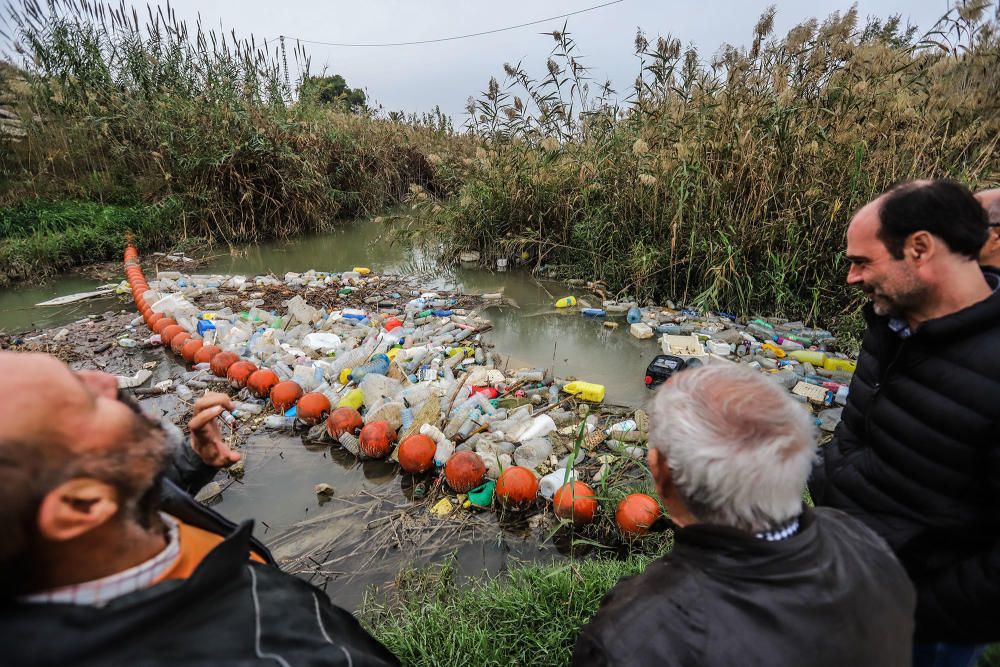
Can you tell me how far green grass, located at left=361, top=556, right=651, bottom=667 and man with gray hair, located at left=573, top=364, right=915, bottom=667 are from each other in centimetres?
113

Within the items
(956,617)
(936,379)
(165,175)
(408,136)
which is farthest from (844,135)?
(408,136)

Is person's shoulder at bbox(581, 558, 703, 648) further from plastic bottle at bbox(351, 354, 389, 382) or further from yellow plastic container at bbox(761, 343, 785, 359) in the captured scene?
yellow plastic container at bbox(761, 343, 785, 359)

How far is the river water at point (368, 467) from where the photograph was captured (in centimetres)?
271

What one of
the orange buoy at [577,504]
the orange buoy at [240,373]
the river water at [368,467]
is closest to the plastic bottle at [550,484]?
the orange buoy at [577,504]

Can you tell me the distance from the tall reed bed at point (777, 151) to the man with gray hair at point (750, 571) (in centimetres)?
459

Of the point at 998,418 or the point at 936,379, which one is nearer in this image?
the point at 998,418

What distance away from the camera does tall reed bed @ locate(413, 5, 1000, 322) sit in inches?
183

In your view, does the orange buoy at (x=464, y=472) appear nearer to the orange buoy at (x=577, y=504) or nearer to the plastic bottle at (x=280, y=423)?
the orange buoy at (x=577, y=504)

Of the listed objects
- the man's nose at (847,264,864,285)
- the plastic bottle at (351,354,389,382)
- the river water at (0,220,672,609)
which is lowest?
the river water at (0,220,672,609)

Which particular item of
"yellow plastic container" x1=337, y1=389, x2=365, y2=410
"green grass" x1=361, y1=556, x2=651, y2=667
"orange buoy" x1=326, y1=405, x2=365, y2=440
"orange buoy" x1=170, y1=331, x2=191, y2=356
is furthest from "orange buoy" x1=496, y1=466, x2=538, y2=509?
"orange buoy" x1=170, y1=331, x2=191, y2=356

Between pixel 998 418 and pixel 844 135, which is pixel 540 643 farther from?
pixel 844 135

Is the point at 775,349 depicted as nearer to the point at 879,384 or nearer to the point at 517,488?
the point at 517,488

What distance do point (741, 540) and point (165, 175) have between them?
11.1 m

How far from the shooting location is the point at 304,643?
1.02m
